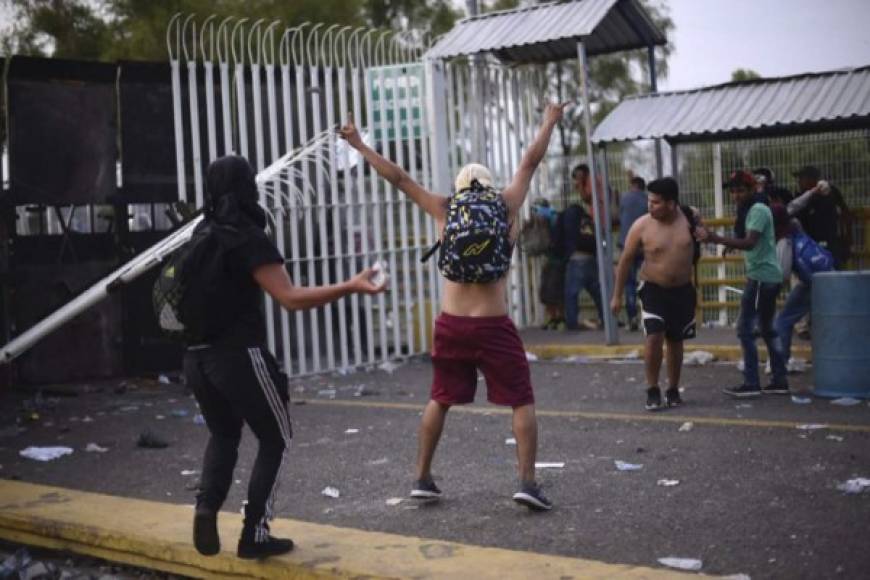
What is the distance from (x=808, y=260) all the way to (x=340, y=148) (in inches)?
196

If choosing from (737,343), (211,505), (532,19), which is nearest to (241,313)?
(211,505)

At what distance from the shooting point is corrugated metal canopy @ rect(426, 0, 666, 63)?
1432 centimetres

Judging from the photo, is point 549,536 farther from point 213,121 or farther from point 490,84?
point 490,84

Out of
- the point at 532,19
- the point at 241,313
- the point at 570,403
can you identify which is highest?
the point at 532,19

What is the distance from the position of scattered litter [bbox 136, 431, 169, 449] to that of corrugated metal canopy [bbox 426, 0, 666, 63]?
22.1 ft

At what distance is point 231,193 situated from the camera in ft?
17.9

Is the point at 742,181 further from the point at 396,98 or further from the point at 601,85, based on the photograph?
the point at 601,85

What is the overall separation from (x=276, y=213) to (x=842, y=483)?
23.9 feet

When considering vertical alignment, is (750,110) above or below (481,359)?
above

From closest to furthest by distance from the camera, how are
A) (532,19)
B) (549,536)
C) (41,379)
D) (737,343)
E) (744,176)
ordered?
(549,536) → (744,176) → (41,379) → (737,343) → (532,19)

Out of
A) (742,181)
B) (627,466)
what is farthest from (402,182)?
(742,181)

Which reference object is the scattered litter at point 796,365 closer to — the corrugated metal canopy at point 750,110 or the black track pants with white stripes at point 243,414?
the corrugated metal canopy at point 750,110

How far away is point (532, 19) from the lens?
49.0 feet

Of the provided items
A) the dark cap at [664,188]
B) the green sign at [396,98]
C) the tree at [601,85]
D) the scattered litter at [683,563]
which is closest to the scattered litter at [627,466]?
the scattered litter at [683,563]
